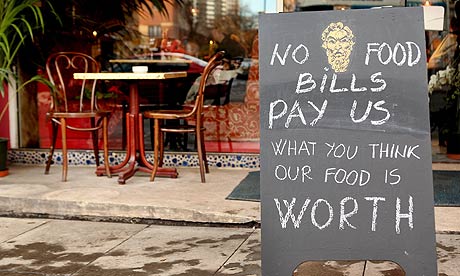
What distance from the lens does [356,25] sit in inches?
134

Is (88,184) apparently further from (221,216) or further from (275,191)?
(275,191)

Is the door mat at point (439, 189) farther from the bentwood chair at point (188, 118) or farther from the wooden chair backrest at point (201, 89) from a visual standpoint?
the wooden chair backrest at point (201, 89)

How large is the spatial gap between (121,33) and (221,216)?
3677 millimetres

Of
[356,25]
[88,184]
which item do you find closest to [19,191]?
[88,184]

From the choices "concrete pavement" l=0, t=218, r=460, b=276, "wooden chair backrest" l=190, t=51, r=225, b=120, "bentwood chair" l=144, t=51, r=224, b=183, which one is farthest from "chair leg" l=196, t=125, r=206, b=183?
"concrete pavement" l=0, t=218, r=460, b=276

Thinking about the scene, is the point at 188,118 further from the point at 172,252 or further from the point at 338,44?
the point at 338,44

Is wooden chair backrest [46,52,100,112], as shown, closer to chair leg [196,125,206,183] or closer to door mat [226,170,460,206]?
chair leg [196,125,206,183]

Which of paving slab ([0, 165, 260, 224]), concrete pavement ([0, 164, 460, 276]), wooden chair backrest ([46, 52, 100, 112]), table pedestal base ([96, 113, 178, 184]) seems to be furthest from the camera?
wooden chair backrest ([46, 52, 100, 112])

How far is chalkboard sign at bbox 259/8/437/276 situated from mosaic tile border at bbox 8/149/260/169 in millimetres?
3248

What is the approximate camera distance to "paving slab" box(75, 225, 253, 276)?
4.05 m

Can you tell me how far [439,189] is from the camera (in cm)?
559

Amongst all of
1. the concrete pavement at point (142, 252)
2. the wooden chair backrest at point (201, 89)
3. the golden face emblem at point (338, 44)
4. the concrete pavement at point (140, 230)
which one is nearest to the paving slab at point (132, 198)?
the concrete pavement at point (140, 230)

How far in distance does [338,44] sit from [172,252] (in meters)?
1.76

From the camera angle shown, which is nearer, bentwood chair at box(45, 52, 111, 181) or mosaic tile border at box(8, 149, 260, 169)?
bentwood chair at box(45, 52, 111, 181)
